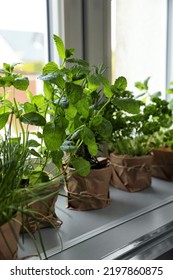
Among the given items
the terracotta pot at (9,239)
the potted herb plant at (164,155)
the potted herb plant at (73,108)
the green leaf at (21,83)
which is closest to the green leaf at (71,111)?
the potted herb plant at (73,108)

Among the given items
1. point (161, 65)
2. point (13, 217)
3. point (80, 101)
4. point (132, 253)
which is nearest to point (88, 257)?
point (132, 253)

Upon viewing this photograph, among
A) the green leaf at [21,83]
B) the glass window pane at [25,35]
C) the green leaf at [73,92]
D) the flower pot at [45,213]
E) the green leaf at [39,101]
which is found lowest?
the flower pot at [45,213]

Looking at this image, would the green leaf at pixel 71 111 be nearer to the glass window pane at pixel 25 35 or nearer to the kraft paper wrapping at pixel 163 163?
the glass window pane at pixel 25 35

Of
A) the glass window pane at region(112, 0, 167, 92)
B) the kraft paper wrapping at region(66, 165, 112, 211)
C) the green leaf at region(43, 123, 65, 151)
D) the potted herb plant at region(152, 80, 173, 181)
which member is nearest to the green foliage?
the green leaf at region(43, 123, 65, 151)

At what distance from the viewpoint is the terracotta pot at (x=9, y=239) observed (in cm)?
54

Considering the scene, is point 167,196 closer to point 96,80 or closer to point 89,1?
point 96,80

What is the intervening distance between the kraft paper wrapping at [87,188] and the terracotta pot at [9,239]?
0.29 m

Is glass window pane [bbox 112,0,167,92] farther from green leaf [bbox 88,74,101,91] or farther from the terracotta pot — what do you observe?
the terracotta pot

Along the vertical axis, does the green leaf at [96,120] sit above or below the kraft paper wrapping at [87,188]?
above

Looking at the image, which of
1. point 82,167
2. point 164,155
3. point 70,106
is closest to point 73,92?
point 70,106

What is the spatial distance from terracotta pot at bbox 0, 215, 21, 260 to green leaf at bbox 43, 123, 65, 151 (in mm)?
155

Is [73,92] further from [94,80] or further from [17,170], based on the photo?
[17,170]

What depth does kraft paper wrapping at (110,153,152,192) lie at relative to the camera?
3.27ft

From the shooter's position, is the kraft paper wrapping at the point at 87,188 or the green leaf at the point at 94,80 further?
the kraft paper wrapping at the point at 87,188
